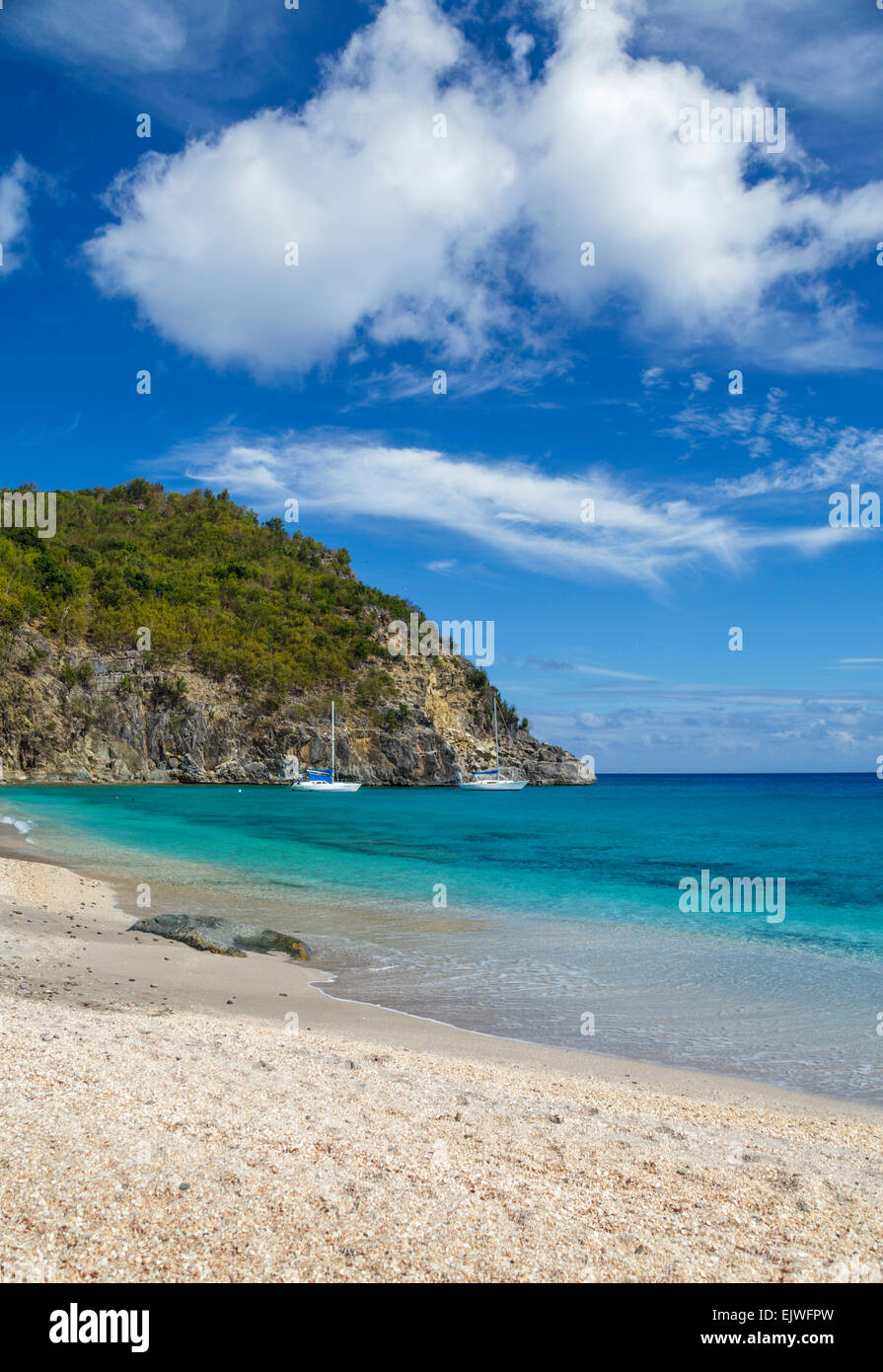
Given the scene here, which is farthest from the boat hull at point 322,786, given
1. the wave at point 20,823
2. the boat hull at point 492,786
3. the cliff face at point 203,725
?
the wave at point 20,823

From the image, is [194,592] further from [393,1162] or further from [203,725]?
[393,1162]

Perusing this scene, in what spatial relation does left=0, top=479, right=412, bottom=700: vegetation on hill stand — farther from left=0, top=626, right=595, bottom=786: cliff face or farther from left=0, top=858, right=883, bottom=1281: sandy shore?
left=0, top=858, right=883, bottom=1281: sandy shore

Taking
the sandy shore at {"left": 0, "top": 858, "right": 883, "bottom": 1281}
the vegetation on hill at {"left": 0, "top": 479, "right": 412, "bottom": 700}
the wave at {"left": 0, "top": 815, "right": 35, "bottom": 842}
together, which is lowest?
the wave at {"left": 0, "top": 815, "right": 35, "bottom": 842}

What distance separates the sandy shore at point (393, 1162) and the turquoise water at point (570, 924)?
157 centimetres

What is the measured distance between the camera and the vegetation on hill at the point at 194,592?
9544cm

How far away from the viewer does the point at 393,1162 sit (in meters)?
4.73

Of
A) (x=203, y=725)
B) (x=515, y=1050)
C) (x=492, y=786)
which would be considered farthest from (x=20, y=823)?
(x=492, y=786)

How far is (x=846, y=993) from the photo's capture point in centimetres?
1162

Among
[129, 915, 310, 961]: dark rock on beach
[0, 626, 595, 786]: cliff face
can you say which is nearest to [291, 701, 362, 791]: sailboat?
[0, 626, 595, 786]: cliff face

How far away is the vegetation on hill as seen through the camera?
95438 millimetres

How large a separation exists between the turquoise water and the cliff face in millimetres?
47705

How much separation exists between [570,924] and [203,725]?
83221 mm

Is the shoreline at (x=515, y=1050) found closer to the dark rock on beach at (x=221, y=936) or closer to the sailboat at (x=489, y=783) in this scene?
the dark rock on beach at (x=221, y=936)
